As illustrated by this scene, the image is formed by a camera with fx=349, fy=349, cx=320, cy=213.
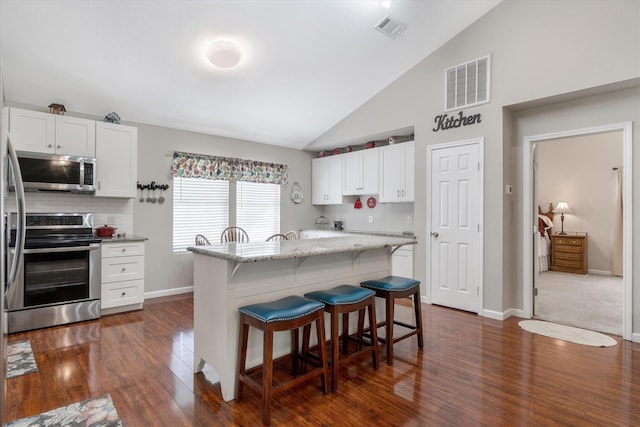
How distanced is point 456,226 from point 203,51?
3.61m

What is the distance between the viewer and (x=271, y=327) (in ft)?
6.80

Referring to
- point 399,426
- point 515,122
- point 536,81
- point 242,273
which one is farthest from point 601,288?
point 242,273

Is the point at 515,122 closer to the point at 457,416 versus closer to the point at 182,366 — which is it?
the point at 457,416

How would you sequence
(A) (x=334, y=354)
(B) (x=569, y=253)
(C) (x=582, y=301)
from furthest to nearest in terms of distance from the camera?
1. (B) (x=569, y=253)
2. (C) (x=582, y=301)
3. (A) (x=334, y=354)

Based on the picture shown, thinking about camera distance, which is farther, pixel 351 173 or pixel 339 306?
pixel 351 173

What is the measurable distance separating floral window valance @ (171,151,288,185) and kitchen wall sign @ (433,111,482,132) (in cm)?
286

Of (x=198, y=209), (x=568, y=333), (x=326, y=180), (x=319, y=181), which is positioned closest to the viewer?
(x=568, y=333)

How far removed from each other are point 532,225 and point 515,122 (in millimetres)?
1238

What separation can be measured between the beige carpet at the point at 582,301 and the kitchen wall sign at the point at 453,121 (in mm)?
2081

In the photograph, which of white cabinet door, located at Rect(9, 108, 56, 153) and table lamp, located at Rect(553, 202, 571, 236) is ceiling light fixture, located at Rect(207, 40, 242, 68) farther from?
table lamp, located at Rect(553, 202, 571, 236)

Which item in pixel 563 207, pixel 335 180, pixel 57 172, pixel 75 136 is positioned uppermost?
pixel 75 136

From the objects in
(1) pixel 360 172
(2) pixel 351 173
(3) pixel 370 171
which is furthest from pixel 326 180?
(3) pixel 370 171

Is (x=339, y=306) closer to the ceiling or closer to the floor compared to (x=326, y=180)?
closer to the floor

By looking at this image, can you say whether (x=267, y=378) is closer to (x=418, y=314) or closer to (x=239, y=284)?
(x=239, y=284)
